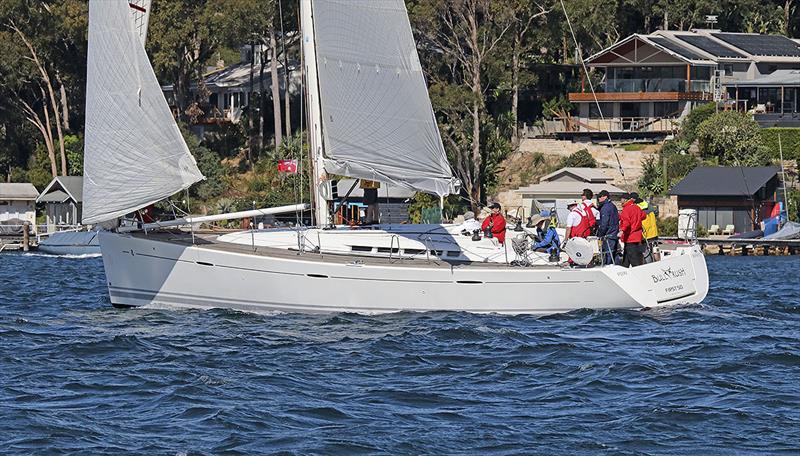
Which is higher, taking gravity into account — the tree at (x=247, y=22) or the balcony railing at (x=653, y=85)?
the tree at (x=247, y=22)

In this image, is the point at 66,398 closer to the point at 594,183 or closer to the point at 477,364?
the point at 477,364

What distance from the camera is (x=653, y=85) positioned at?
7169 centimetres

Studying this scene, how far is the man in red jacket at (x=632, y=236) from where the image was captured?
2573 cm

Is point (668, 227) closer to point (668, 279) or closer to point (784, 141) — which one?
point (784, 141)

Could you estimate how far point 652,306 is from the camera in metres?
25.9

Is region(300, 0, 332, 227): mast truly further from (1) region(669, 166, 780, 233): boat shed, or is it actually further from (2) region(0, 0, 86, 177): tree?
(2) region(0, 0, 86, 177): tree

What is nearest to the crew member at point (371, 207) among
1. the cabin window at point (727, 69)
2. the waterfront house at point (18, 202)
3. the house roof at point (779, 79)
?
the waterfront house at point (18, 202)

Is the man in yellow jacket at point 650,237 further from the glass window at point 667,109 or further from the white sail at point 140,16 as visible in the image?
the glass window at point 667,109

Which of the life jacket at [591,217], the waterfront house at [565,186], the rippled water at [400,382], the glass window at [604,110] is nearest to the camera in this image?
the rippled water at [400,382]

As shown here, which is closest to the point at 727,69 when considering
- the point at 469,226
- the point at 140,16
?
the point at 469,226

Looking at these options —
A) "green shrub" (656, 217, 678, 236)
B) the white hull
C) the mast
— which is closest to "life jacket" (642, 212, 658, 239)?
the white hull

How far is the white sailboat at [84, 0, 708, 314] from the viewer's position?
25.1 meters

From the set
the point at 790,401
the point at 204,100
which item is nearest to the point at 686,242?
the point at 790,401

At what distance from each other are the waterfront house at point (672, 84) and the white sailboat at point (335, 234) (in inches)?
1647
